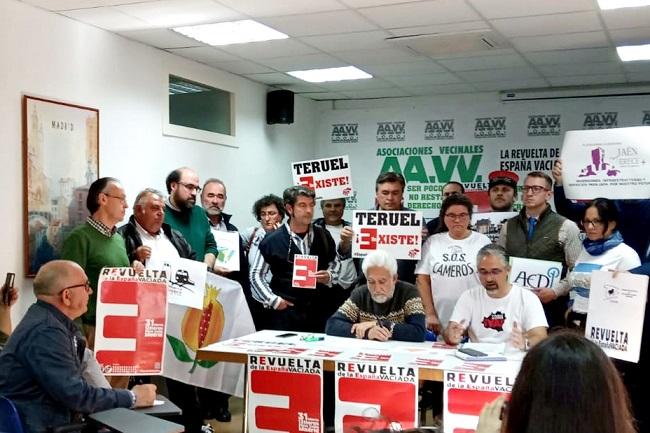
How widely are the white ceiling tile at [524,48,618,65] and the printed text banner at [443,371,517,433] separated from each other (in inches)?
151

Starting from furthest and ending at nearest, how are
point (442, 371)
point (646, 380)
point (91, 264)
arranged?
point (91, 264)
point (646, 380)
point (442, 371)

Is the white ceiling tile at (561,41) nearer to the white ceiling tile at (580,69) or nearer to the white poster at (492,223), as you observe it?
the white ceiling tile at (580,69)

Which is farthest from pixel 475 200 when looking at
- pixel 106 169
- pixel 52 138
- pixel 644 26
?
pixel 52 138

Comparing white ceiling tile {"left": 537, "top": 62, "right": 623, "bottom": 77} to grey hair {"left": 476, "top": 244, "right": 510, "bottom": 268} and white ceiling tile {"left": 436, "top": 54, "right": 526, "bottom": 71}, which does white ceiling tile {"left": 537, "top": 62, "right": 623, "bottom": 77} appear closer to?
white ceiling tile {"left": 436, "top": 54, "right": 526, "bottom": 71}

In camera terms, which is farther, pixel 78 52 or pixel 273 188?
pixel 273 188

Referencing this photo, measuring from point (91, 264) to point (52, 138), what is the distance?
1184 millimetres

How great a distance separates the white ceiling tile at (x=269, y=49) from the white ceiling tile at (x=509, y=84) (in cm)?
256

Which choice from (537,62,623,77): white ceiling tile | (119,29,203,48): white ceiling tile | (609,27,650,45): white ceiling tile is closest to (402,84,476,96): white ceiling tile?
(537,62,623,77): white ceiling tile

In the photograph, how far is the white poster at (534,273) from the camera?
4383mm

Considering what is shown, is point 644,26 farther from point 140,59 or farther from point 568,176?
point 140,59

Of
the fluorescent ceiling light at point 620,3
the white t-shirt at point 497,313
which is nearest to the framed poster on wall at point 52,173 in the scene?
the white t-shirt at point 497,313

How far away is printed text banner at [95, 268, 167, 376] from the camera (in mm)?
3938

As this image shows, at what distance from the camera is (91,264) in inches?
163

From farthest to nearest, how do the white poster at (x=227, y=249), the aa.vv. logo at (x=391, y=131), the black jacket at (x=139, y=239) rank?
the aa.vv. logo at (x=391, y=131) → the white poster at (x=227, y=249) → the black jacket at (x=139, y=239)
